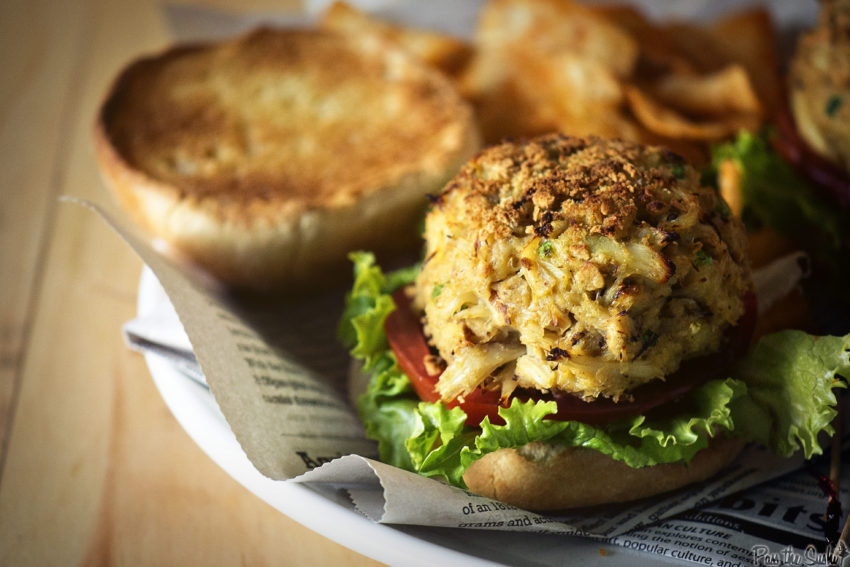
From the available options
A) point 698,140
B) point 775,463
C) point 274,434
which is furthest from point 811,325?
point 274,434

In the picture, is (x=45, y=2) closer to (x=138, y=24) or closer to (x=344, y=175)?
(x=138, y=24)

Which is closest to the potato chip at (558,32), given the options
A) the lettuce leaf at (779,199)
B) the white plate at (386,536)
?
the lettuce leaf at (779,199)

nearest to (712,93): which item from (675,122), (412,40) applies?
(675,122)

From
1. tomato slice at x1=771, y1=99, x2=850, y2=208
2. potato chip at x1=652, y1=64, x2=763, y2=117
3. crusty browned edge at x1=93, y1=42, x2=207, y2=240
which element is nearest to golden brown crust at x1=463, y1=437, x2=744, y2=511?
tomato slice at x1=771, y1=99, x2=850, y2=208

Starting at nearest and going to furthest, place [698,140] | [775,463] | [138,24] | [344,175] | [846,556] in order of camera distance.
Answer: [846,556] < [775,463] < [344,175] < [698,140] < [138,24]

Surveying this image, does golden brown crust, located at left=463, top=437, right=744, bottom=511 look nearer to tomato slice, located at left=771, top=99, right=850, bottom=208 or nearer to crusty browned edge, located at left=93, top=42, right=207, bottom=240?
tomato slice, located at left=771, top=99, right=850, bottom=208

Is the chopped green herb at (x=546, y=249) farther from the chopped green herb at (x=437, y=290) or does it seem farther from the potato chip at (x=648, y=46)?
the potato chip at (x=648, y=46)
